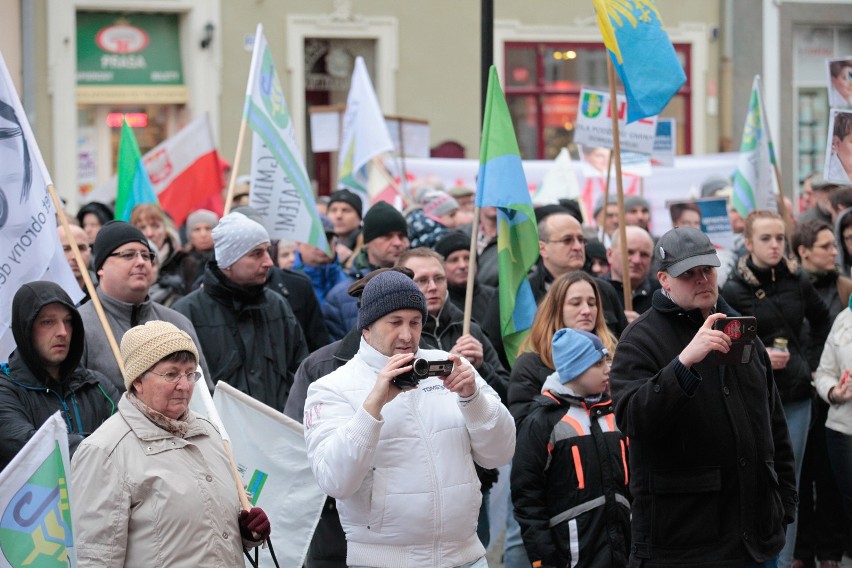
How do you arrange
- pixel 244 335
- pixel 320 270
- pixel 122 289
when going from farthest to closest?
pixel 320 270 → pixel 244 335 → pixel 122 289

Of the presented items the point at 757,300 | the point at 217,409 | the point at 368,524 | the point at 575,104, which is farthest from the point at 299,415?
the point at 575,104

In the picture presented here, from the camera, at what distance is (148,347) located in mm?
5035

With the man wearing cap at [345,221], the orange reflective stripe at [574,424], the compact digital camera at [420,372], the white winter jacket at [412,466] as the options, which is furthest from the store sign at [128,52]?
the compact digital camera at [420,372]

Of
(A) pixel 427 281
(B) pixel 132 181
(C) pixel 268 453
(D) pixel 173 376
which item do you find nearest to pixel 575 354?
(A) pixel 427 281

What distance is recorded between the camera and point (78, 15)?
19.6 m

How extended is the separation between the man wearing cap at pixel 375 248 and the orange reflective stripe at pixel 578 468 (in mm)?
2264

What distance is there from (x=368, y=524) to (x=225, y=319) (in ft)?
8.24

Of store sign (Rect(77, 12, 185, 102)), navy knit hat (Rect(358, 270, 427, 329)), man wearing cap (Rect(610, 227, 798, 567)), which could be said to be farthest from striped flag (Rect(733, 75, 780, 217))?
store sign (Rect(77, 12, 185, 102))

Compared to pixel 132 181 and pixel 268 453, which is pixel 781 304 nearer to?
pixel 268 453

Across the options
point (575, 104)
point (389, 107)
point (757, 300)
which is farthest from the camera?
point (575, 104)

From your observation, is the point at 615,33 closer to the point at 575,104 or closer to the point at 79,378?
the point at 79,378

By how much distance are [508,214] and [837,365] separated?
2.01 meters

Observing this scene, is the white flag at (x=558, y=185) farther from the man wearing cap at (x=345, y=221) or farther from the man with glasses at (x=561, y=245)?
the man with glasses at (x=561, y=245)

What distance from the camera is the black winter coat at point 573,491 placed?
623 cm
